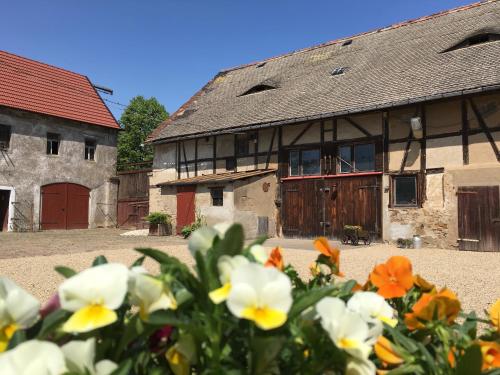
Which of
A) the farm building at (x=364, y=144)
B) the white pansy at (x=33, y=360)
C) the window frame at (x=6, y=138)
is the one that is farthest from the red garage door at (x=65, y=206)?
the white pansy at (x=33, y=360)

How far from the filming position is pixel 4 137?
1777 centimetres

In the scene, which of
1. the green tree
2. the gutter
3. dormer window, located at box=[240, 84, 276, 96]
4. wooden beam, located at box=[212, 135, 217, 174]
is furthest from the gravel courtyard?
the green tree

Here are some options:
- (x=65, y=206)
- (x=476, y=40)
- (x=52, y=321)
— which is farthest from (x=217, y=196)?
(x=52, y=321)

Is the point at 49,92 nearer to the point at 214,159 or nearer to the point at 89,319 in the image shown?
the point at 214,159

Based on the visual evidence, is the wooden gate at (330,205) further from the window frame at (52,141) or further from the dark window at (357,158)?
the window frame at (52,141)

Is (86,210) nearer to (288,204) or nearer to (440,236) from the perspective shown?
(288,204)

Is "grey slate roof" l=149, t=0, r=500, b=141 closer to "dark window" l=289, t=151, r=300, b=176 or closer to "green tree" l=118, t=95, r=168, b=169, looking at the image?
"dark window" l=289, t=151, r=300, b=176

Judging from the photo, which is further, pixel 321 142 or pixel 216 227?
pixel 321 142

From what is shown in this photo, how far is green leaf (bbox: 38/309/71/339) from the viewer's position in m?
0.62

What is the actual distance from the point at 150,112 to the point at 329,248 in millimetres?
39705

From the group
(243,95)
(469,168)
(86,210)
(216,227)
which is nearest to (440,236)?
(469,168)

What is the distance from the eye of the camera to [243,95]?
685 inches

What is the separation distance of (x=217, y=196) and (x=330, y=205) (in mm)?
3891

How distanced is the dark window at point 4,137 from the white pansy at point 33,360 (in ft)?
66.2
